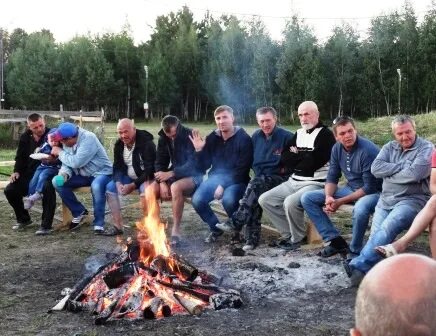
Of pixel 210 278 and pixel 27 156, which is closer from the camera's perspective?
pixel 210 278

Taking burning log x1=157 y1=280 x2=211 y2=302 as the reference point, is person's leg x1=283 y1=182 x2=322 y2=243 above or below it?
above

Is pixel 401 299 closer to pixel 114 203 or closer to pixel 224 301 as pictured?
pixel 224 301

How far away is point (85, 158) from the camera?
7.32m

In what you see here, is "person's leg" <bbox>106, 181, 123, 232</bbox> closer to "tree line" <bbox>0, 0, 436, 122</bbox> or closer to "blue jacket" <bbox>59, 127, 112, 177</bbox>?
"blue jacket" <bbox>59, 127, 112, 177</bbox>

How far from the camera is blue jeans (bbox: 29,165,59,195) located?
24.5 feet

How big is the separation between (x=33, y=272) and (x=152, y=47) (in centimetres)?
5121

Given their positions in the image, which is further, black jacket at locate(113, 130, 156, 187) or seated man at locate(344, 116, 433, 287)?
black jacket at locate(113, 130, 156, 187)

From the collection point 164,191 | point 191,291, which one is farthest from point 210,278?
point 164,191

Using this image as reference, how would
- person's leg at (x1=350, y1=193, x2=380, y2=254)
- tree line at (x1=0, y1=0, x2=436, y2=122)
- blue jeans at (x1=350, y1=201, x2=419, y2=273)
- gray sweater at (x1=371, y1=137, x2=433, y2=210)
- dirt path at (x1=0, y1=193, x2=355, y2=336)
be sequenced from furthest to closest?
tree line at (x1=0, y1=0, x2=436, y2=122) < person's leg at (x1=350, y1=193, x2=380, y2=254) < gray sweater at (x1=371, y1=137, x2=433, y2=210) < blue jeans at (x1=350, y1=201, x2=419, y2=273) < dirt path at (x1=0, y1=193, x2=355, y2=336)

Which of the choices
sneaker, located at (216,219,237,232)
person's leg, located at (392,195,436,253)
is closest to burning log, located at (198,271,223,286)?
sneaker, located at (216,219,237,232)

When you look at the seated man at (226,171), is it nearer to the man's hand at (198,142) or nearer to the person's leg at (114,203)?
the man's hand at (198,142)

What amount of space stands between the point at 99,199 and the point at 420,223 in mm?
4088

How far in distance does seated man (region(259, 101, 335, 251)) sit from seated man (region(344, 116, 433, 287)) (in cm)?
95

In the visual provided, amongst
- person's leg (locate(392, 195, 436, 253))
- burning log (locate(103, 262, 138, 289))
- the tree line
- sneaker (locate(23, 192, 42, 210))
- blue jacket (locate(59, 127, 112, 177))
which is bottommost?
burning log (locate(103, 262, 138, 289))
